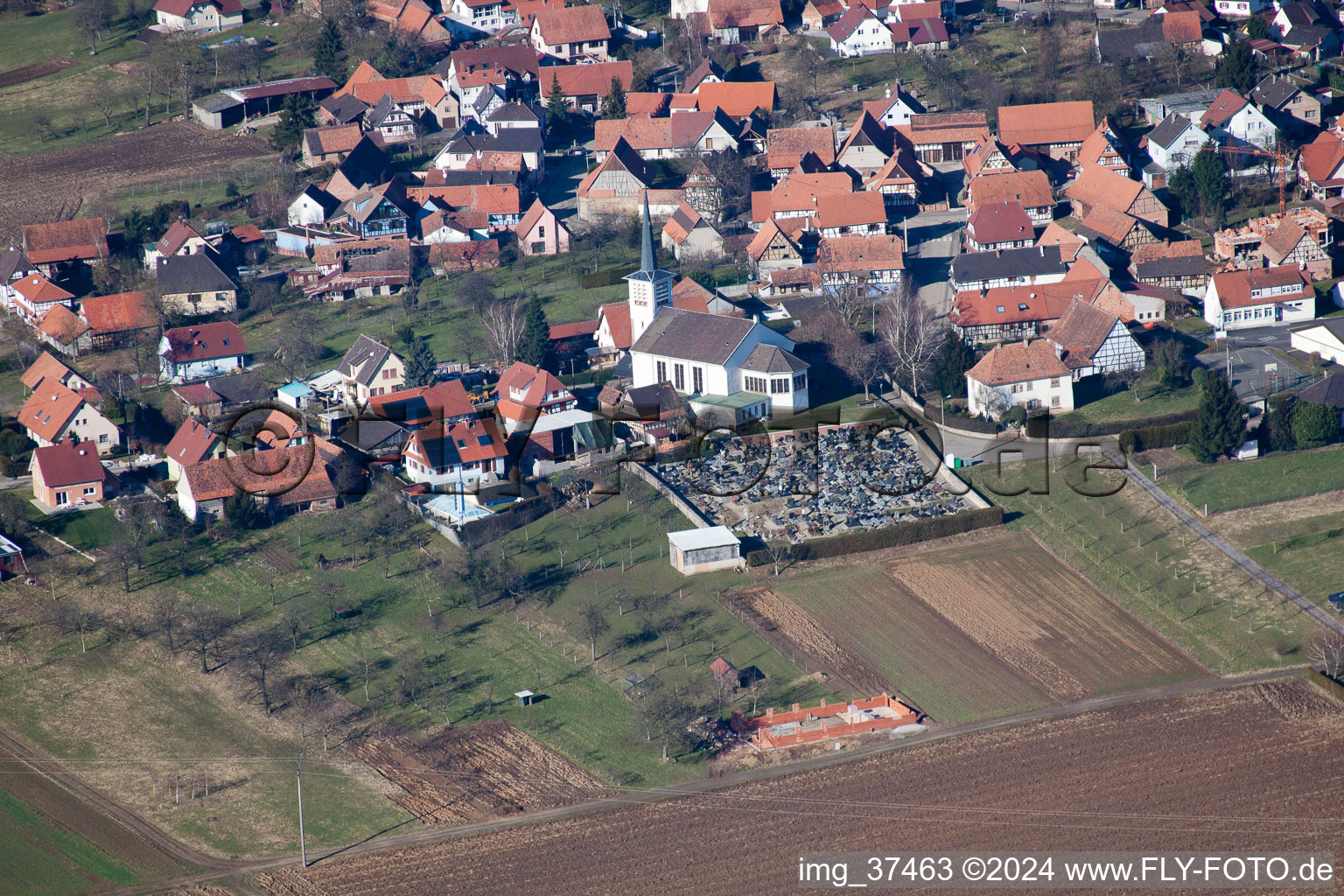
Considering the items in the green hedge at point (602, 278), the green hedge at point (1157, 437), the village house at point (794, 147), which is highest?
the village house at point (794, 147)

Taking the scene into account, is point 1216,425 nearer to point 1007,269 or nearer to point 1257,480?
point 1257,480

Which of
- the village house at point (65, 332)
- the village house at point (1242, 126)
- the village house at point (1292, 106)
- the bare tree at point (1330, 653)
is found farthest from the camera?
the village house at point (1292, 106)

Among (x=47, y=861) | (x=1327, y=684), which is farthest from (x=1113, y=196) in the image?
(x=47, y=861)

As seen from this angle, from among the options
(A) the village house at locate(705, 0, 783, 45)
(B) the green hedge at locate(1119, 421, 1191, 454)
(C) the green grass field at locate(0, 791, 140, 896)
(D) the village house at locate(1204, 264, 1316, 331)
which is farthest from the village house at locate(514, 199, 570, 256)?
(C) the green grass field at locate(0, 791, 140, 896)

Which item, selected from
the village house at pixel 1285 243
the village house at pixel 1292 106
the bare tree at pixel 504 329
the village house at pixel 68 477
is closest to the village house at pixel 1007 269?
the village house at pixel 1285 243

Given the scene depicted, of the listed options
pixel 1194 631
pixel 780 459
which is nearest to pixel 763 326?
pixel 780 459

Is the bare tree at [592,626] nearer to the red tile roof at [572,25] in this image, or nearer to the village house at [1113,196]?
the village house at [1113,196]

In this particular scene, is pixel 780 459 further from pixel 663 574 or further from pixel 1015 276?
pixel 1015 276
